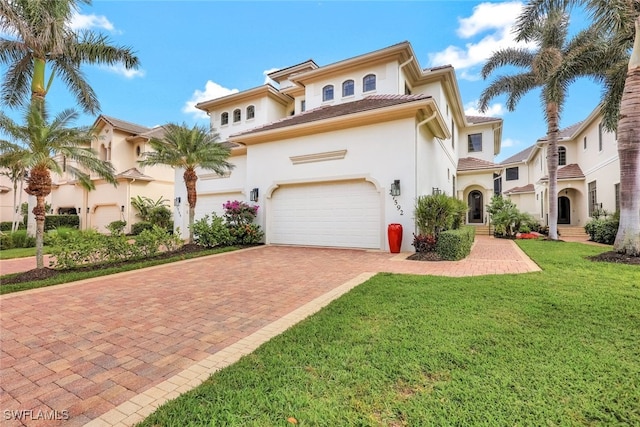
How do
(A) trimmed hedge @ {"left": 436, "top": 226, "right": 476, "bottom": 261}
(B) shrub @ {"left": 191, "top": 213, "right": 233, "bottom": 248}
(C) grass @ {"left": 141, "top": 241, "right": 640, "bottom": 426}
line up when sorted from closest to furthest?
(C) grass @ {"left": 141, "top": 241, "right": 640, "bottom": 426}, (A) trimmed hedge @ {"left": 436, "top": 226, "right": 476, "bottom": 261}, (B) shrub @ {"left": 191, "top": 213, "right": 233, "bottom": 248}

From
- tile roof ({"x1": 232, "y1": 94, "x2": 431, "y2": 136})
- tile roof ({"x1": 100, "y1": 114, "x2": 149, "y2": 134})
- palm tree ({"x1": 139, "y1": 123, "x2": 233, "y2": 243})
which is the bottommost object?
palm tree ({"x1": 139, "y1": 123, "x2": 233, "y2": 243})

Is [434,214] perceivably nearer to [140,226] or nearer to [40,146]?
[40,146]

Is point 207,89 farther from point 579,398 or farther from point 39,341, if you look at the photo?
point 579,398

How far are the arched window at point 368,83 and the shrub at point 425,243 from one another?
7.94m

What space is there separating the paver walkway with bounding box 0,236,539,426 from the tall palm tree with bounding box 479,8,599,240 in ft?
28.6

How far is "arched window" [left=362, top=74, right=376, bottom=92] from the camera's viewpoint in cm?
1381

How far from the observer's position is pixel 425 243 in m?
9.28

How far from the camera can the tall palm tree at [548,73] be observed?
11281 mm

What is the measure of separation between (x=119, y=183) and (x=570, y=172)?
3227 cm

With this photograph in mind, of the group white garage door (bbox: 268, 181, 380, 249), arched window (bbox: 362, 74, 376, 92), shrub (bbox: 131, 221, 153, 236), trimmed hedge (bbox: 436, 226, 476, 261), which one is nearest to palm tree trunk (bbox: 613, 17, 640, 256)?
trimmed hedge (bbox: 436, 226, 476, 261)

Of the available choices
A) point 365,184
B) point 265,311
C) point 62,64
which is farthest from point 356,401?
point 62,64

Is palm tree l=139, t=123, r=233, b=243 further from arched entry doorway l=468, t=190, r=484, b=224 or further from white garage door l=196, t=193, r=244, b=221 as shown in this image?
arched entry doorway l=468, t=190, r=484, b=224

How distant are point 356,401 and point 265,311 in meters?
2.55

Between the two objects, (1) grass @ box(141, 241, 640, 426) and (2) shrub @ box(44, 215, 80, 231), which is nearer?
(1) grass @ box(141, 241, 640, 426)
